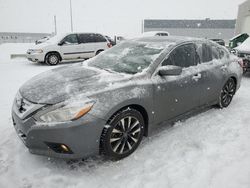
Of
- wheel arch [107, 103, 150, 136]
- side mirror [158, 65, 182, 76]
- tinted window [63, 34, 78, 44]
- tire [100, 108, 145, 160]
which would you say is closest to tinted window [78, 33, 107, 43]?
tinted window [63, 34, 78, 44]

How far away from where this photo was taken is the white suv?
35.7 feet

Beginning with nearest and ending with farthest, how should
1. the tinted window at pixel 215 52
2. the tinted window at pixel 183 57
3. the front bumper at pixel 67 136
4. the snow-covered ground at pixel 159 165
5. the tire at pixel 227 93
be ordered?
the front bumper at pixel 67 136
the snow-covered ground at pixel 159 165
the tinted window at pixel 183 57
the tinted window at pixel 215 52
the tire at pixel 227 93

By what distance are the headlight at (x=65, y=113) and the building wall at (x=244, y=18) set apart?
22607mm

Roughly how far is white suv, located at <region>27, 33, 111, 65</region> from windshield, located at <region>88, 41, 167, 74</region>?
7.35m

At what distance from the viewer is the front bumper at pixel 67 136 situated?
2.60 m

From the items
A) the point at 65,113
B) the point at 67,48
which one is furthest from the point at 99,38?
the point at 65,113

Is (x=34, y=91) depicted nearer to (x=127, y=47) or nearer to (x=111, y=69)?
(x=111, y=69)

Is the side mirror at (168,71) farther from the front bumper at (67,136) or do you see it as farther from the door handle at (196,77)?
the front bumper at (67,136)

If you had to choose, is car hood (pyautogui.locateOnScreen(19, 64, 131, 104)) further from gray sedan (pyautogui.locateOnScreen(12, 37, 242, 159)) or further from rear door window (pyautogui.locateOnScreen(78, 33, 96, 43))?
rear door window (pyautogui.locateOnScreen(78, 33, 96, 43))

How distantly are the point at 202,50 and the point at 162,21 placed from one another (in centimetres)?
5213

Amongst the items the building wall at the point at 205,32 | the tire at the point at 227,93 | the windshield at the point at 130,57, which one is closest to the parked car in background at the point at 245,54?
the tire at the point at 227,93

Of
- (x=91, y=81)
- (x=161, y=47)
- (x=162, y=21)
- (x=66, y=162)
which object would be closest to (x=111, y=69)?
(x=91, y=81)

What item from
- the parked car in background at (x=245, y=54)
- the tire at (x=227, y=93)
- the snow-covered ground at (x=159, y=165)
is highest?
the parked car in background at (x=245, y=54)

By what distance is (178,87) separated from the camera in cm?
364
